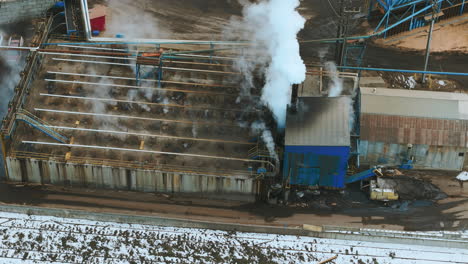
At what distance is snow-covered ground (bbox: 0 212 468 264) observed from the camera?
128 ft

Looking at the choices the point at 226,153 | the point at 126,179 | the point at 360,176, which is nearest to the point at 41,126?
the point at 126,179

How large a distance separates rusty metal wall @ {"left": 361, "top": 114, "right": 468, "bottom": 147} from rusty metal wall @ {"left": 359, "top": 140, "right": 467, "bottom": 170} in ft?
1.34

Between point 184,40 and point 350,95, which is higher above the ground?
point 184,40

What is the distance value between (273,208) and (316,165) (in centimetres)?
420

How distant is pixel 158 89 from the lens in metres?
53.3

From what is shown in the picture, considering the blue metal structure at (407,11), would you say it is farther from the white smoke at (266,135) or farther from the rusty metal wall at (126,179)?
the rusty metal wall at (126,179)

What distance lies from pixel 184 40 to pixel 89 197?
18777mm

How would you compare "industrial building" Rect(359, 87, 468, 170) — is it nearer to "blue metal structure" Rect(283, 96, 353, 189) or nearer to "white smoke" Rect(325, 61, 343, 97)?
"white smoke" Rect(325, 61, 343, 97)

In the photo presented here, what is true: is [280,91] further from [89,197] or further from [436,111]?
[89,197]

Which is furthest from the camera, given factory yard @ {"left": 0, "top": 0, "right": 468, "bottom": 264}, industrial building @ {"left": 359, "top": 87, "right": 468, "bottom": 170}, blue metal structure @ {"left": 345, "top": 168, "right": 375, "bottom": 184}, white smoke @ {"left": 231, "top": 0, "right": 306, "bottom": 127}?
industrial building @ {"left": 359, "top": 87, "right": 468, "bottom": 170}

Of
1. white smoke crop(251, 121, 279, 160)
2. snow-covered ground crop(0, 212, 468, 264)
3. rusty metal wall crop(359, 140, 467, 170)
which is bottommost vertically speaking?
snow-covered ground crop(0, 212, 468, 264)

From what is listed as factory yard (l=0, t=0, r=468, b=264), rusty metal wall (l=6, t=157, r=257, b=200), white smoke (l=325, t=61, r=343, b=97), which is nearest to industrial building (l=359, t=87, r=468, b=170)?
factory yard (l=0, t=0, r=468, b=264)

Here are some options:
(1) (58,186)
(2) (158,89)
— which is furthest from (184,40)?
(1) (58,186)

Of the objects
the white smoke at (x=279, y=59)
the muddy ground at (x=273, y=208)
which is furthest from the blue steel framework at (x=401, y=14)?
the muddy ground at (x=273, y=208)
